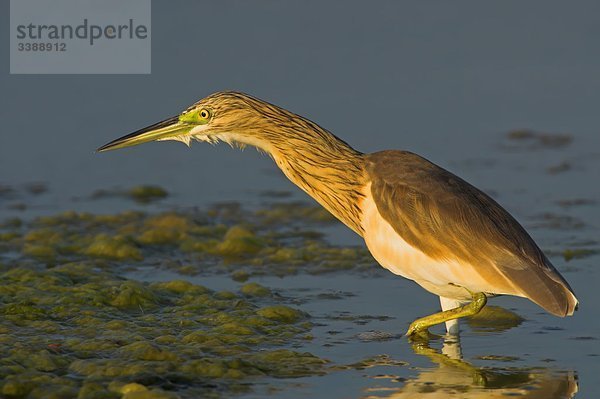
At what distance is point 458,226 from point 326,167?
0.87 meters

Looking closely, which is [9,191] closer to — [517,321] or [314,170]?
[314,170]

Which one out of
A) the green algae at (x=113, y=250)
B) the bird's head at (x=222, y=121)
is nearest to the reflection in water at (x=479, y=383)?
the bird's head at (x=222, y=121)

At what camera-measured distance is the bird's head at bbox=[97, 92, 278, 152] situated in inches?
290

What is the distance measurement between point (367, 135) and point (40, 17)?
3316 mm

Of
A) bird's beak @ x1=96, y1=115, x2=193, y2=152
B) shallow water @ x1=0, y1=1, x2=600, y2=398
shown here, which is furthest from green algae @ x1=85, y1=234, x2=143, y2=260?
bird's beak @ x1=96, y1=115, x2=193, y2=152

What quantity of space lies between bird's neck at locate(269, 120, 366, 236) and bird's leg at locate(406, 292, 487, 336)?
0.58m

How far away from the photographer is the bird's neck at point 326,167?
23.3 feet

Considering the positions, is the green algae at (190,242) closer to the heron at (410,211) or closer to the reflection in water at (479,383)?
the heron at (410,211)

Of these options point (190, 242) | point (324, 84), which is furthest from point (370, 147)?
point (190, 242)

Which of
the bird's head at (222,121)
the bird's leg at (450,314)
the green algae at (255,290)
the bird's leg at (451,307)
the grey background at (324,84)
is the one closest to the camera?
the bird's leg at (450,314)

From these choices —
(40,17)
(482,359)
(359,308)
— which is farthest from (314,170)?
(40,17)

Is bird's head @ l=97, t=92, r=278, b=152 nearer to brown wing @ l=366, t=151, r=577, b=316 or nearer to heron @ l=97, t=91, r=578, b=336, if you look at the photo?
heron @ l=97, t=91, r=578, b=336

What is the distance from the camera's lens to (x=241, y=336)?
705 centimetres

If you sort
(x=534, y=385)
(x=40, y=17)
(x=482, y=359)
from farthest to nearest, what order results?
(x=40, y=17) → (x=482, y=359) → (x=534, y=385)
